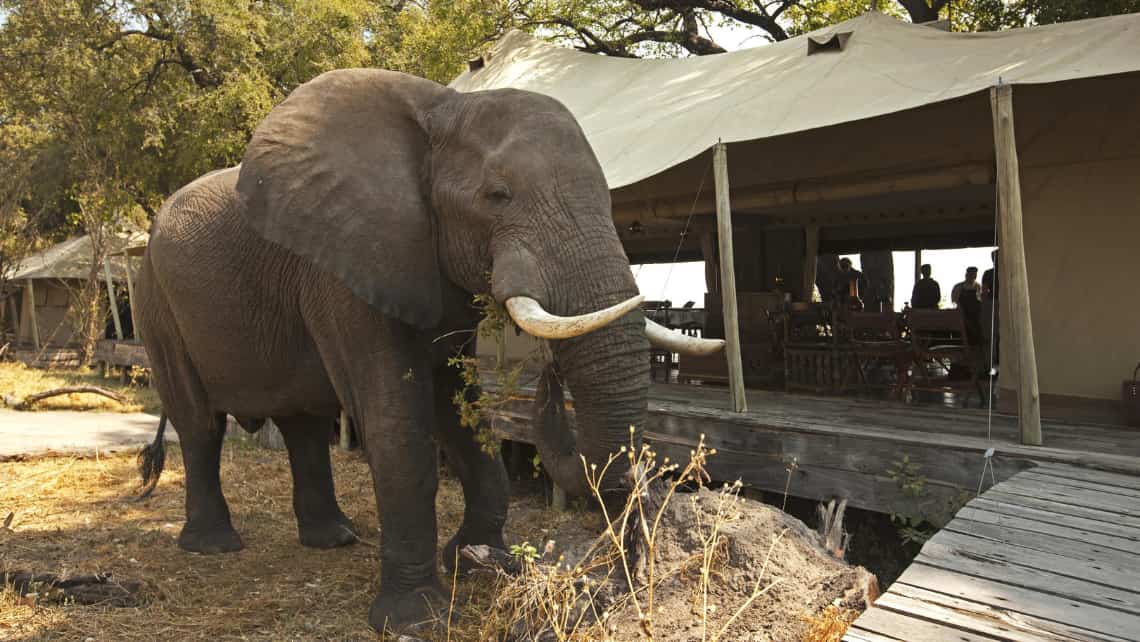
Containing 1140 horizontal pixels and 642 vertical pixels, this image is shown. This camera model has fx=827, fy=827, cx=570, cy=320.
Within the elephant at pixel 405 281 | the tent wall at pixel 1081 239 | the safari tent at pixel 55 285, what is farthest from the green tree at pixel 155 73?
the tent wall at pixel 1081 239

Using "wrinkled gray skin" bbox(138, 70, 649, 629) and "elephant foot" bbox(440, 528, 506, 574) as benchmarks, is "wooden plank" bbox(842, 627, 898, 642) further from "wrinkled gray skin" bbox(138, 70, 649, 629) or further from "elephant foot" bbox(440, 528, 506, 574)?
"elephant foot" bbox(440, 528, 506, 574)

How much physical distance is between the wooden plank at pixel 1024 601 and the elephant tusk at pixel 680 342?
105 cm

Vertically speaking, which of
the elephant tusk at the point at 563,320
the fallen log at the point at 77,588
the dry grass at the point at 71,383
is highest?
the elephant tusk at the point at 563,320

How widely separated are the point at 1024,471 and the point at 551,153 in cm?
311

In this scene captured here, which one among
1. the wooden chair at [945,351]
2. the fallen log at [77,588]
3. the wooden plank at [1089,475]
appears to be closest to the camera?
the wooden plank at [1089,475]

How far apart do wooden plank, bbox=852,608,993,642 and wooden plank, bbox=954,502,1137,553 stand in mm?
1288

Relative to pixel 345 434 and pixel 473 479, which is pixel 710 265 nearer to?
pixel 345 434

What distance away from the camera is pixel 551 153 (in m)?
3.64

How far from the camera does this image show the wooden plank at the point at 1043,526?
3.21 metres

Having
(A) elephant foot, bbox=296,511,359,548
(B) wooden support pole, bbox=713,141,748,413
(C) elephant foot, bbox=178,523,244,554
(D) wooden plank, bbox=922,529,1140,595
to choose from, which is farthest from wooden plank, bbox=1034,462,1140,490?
(C) elephant foot, bbox=178,523,244,554

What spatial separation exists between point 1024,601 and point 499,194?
8.20ft

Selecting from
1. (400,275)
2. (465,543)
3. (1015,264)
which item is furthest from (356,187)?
(1015,264)

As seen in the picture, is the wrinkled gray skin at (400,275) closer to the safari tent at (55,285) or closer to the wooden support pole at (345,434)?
the wooden support pole at (345,434)

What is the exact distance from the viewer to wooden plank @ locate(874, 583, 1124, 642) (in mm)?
2285
